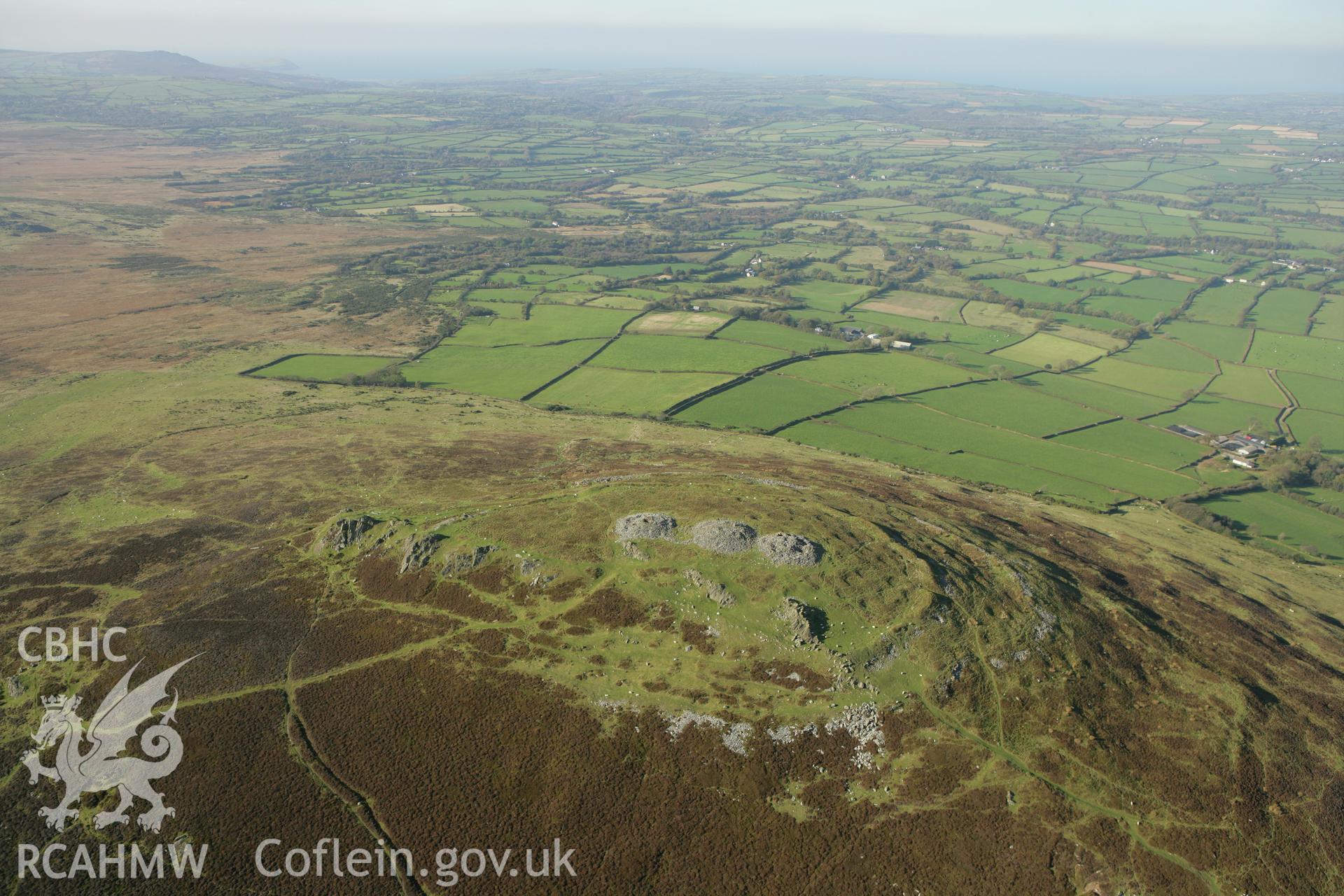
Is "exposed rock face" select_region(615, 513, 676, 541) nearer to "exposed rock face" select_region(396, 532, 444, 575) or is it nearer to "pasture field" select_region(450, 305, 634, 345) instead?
"exposed rock face" select_region(396, 532, 444, 575)

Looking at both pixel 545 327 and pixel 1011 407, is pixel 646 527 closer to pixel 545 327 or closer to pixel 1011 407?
pixel 1011 407

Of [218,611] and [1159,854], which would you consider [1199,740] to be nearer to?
[1159,854]

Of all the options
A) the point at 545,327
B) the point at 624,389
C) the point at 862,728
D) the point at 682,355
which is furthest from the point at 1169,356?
the point at 862,728

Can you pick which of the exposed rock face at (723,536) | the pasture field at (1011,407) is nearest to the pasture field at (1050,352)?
the pasture field at (1011,407)

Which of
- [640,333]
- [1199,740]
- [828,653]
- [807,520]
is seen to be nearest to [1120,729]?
[1199,740]

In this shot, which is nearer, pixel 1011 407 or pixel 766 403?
pixel 766 403

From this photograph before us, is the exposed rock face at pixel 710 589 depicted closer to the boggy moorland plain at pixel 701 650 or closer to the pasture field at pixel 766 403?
the boggy moorland plain at pixel 701 650
